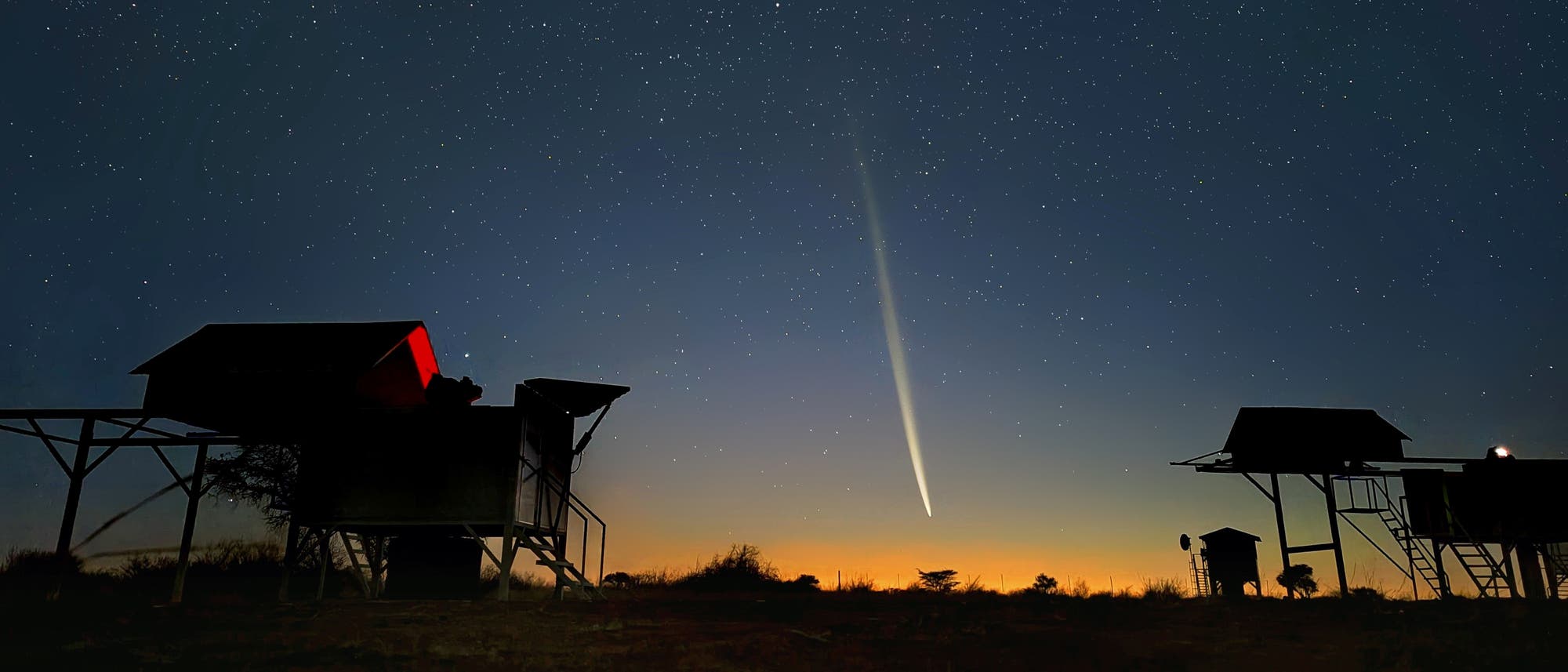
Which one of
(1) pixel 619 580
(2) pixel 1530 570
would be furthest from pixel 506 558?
(2) pixel 1530 570

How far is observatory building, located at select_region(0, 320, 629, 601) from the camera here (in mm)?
21062

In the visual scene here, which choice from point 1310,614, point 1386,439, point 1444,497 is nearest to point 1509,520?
point 1444,497

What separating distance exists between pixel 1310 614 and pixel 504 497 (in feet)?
57.2

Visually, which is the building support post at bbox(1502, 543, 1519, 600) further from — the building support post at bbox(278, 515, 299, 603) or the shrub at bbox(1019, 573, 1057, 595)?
the building support post at bbox(278, 515, 299, 603)

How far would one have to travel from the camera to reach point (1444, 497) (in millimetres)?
32906

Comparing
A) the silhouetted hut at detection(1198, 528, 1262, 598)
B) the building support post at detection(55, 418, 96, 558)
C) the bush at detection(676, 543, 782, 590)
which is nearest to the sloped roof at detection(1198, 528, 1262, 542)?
the silhouetted hut at detection(1198, 528, 1262, 598)

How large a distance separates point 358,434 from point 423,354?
15.3 feet

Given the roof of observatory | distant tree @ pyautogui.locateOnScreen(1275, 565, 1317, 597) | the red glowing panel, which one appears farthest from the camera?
distant tree @ pyautogui.locateOnScreen(1275, 565, 1317, 597)

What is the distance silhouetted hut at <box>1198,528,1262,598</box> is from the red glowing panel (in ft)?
119

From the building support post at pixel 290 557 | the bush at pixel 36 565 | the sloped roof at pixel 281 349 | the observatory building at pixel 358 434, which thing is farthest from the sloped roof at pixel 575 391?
the bush at pixel 36 565

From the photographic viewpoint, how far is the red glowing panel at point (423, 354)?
25312mm

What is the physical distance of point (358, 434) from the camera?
21.8m

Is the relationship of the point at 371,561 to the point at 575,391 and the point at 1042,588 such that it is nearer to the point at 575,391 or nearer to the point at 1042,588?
the point at 575,391

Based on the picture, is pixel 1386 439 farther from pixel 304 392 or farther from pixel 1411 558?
pixel 304 392
